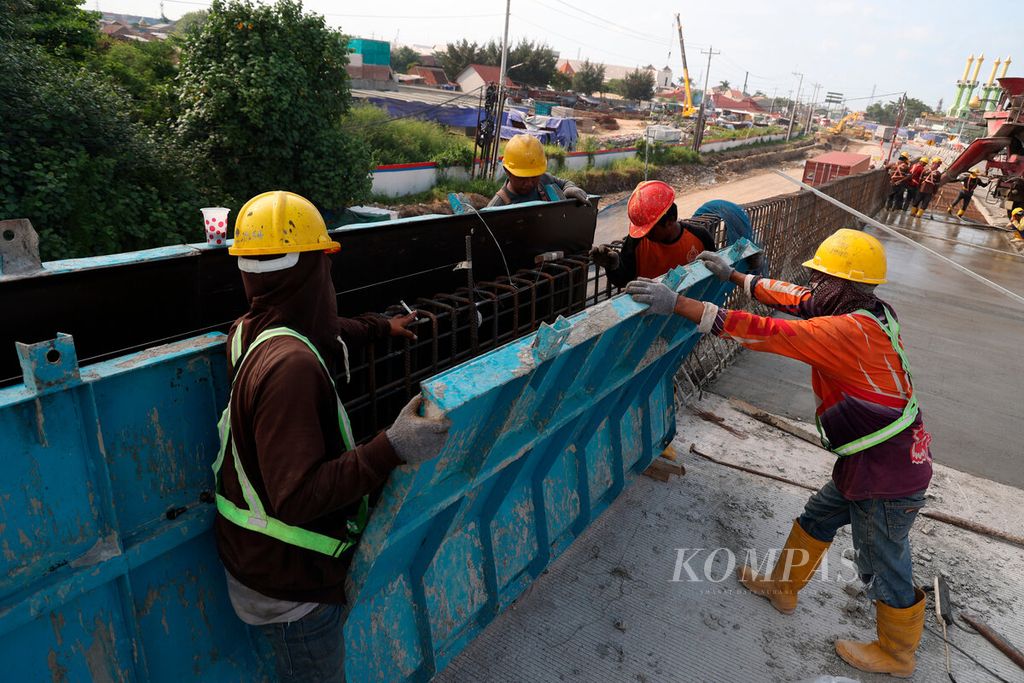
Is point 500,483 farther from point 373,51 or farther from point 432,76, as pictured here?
point 432,76

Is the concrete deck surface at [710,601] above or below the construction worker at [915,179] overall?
below

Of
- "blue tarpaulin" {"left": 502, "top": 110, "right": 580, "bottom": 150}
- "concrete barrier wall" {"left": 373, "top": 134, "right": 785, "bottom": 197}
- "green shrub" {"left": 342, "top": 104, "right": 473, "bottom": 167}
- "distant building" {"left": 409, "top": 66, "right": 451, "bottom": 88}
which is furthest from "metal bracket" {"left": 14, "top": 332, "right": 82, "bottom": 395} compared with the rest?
"distant building" {"left": 409, "top": 66, "right": 451, "bottom": 88}

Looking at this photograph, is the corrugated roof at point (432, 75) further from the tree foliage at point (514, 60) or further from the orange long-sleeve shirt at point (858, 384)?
the orange long-sleeve shirt at point (858, 384)

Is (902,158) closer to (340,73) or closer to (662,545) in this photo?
(340,73)

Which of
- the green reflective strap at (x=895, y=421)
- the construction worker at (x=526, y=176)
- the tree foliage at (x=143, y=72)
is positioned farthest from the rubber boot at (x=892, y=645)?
the tree foliage at (x=143, y=72)

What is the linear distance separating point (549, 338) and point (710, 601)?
2291 mm

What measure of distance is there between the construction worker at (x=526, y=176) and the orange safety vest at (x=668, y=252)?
883 mm

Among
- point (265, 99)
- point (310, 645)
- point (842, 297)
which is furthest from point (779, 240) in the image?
point (265, 99)

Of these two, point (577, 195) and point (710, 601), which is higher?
point (577, 195)

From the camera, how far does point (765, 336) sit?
2.87 meters

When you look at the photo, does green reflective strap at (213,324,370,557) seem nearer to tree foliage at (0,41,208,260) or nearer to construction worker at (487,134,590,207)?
construction worker at (487,134,590,207)

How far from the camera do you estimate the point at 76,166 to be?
950cm

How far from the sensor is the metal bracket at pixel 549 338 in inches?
79.1

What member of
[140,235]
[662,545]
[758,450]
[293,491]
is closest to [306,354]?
[293,491]
